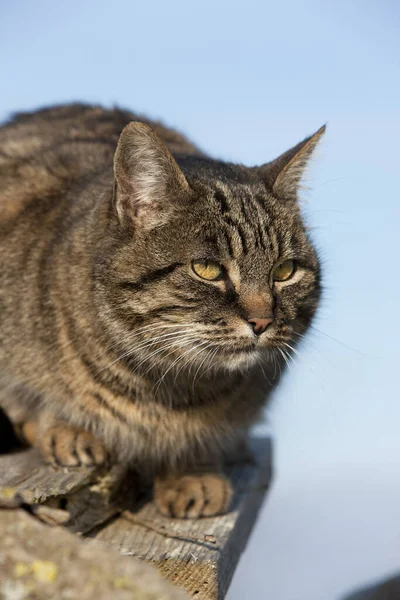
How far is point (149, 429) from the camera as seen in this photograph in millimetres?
2990

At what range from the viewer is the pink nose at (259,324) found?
2482 millimetres

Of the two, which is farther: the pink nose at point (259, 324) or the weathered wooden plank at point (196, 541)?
the pink nose at point (259, 324)

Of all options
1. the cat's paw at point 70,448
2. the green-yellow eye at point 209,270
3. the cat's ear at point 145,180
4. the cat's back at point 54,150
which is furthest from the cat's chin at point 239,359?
the cat's back at point 54,150

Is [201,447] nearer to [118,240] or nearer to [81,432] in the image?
[81,432]

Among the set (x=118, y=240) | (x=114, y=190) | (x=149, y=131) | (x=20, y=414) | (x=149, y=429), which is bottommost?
(x=20, y=414)

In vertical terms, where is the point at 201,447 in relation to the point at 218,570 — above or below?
below

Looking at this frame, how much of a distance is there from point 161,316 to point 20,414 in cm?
101

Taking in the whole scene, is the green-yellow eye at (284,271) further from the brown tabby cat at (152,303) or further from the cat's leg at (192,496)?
the cat's leg at (192,496)

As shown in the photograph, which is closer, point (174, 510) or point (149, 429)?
point (174, 510)

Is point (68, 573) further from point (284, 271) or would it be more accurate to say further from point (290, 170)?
point (290, 170)

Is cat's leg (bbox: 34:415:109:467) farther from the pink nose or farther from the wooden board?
the pink nose

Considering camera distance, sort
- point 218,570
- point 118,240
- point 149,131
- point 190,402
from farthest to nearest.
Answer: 1. point 190,402
2. point 118,240
3. point 149,131
4. point 218,570

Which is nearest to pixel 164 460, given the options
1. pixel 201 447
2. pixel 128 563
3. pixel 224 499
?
pixel 201 447

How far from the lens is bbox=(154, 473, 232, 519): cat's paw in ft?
9.23
